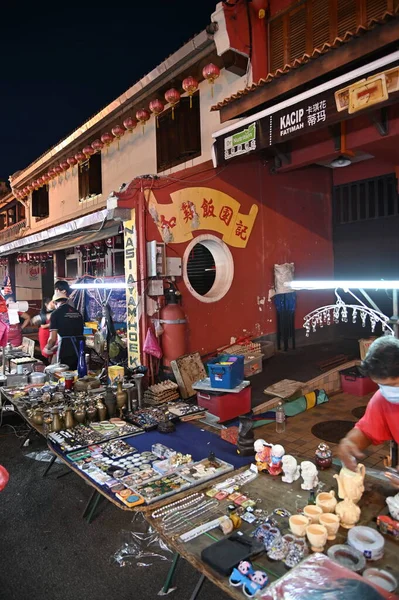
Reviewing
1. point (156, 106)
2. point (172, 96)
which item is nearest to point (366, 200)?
point (172, 96)

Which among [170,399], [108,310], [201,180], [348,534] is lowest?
[170,399]

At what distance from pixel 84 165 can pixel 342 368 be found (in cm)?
1009

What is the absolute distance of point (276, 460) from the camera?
10.1 feet

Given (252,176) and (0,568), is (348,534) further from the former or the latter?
(252,176)

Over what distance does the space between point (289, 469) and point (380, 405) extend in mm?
782

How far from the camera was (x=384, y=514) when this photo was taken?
2.49 m

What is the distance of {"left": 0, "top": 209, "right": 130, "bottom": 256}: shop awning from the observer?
7.08 m

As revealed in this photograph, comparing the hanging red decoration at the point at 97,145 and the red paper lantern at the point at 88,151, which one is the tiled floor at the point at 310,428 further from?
the red paper lantern at the point at 88,151

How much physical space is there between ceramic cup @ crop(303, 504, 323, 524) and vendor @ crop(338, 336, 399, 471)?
1.50ft

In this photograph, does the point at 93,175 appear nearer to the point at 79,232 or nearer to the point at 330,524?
the point at 79,232

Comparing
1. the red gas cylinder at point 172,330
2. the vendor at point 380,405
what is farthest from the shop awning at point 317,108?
the vendor at point 380,405

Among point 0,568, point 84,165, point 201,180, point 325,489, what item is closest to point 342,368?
point 201,180

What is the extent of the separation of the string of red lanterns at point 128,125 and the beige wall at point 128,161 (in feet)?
0.62

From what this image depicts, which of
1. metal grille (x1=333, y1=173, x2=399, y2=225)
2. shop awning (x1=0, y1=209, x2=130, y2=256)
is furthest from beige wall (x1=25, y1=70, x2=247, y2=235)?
metal grille (x1=333, y1=173, x2=399, y2=225)
